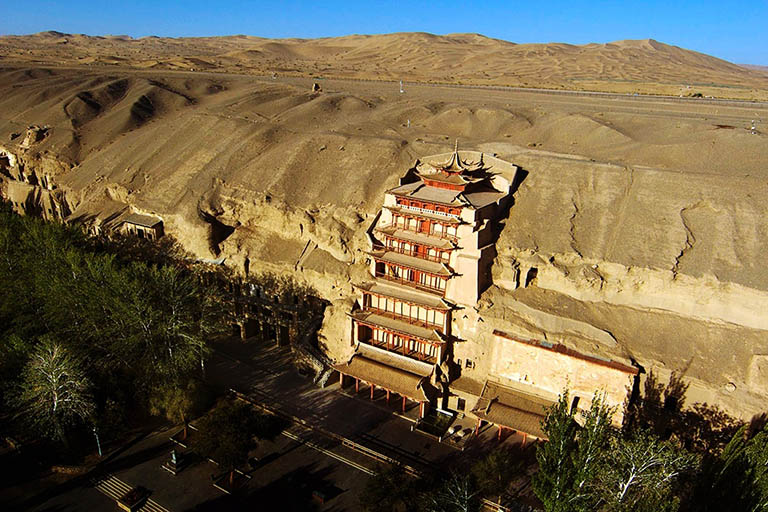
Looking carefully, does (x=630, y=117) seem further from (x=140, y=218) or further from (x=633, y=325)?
(x=140, y=218)

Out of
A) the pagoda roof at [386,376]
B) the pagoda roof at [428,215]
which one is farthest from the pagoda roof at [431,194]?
the pagoda roof at [386,376]

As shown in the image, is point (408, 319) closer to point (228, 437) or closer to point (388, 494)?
point (388, 494)

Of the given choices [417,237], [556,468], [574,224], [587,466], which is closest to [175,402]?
[417,237]

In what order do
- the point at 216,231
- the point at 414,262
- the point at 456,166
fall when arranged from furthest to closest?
1. the point at 216,231
2. the point at 456,166
3. the point at 414,262

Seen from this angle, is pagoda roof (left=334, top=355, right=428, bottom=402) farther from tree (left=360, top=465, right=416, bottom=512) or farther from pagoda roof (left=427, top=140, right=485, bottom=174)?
pagoda roof (left=427, top=140, right=485, bottom=174)

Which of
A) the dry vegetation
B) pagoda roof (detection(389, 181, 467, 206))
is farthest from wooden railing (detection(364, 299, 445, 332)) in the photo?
pagoda roof (detection(389, 181, 467, 206))

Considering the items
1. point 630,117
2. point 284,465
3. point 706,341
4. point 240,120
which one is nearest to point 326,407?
point 284,465
